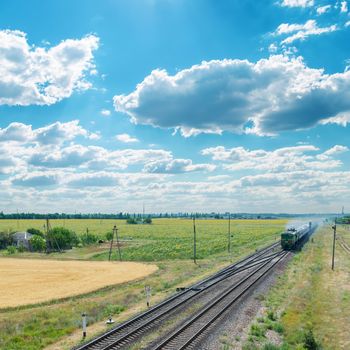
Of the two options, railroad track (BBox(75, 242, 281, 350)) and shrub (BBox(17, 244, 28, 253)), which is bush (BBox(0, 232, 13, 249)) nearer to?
shrub (BBox(17, 244, 28, 253))

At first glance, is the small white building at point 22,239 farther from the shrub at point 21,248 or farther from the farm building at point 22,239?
the shrub at point 21,248

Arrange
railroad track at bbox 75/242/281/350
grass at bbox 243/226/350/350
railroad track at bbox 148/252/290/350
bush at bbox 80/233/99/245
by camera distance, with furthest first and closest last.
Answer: bush at bbox 80/233/99/245 < grass at bbox 243/226/350/350 < railroad track at bbox 75/242/281/350 < railroad track at bbox 148/252/290/350

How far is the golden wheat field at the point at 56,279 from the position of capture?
35656mm

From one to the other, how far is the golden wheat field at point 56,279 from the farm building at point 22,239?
2857 centimetres

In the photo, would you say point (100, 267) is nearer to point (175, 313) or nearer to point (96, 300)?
point (96, 300)

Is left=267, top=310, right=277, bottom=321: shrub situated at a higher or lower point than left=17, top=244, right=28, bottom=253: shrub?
higher

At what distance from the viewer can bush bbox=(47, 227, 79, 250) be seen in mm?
86000

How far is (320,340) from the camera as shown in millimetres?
20250

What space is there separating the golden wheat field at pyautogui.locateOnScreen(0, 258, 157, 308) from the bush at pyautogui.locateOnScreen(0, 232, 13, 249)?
1309 inches

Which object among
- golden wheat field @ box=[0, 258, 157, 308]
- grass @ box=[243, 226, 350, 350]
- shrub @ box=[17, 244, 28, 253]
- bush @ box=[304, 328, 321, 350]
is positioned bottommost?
shrub @ box=[17, 244, 28, 253]

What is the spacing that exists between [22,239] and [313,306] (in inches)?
3056

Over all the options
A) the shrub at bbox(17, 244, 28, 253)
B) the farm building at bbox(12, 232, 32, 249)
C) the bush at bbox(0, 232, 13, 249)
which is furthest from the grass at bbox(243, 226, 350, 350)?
the bush at bbox(0, 232, 13, 249)

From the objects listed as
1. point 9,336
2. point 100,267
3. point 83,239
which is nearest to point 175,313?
point 9,336

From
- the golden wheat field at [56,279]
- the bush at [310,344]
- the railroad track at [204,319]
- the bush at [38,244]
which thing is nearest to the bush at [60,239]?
the bush at [38,244]
